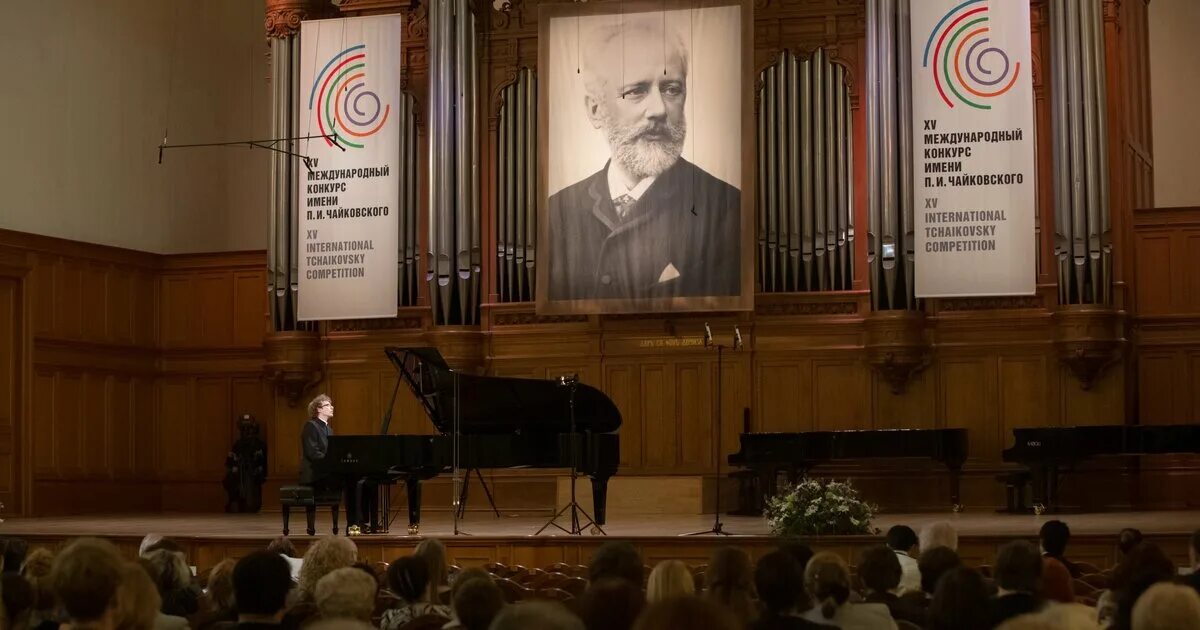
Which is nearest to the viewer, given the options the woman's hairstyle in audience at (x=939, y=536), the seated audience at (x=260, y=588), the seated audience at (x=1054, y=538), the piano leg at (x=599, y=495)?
the seated audience at (x=260, y=588)

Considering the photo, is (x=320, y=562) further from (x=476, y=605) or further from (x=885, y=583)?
(x=885, y=583)

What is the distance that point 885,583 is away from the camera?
5641 mm

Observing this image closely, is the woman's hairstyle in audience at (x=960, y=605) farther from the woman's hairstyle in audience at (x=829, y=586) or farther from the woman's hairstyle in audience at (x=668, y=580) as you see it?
the woman's hairstyle in audience at (x=829, y=586)

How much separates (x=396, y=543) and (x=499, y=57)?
22.0ft

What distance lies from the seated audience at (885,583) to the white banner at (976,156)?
9.28m

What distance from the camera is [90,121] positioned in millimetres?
17344

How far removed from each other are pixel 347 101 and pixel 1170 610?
1364 centimetres

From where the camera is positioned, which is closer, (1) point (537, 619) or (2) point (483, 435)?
(1) point (537, 619)

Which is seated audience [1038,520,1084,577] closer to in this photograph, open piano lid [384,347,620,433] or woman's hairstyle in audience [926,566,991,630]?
woman's hairstyle in audience [926,566,991,630]

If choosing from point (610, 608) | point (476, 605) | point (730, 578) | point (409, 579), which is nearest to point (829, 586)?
point (730, 578)

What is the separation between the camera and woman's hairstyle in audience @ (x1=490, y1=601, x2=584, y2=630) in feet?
8.99

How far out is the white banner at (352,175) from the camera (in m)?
16.1

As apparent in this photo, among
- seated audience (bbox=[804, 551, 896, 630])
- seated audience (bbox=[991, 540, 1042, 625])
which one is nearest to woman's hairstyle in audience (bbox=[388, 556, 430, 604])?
seated audience (bbox=[804, 551, 896, 630])

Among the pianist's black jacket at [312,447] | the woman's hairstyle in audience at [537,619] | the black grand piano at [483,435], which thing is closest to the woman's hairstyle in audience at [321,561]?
the woman's hairstyle in audience at [537,619]
